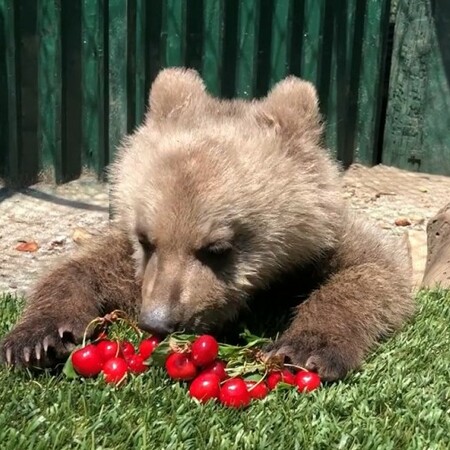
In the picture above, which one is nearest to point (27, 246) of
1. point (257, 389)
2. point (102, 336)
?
point (102, 336)

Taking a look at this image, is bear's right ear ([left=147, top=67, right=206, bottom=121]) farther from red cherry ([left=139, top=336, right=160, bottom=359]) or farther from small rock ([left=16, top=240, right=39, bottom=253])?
small rock ([left=16, top=240, right=39, bottom=253])

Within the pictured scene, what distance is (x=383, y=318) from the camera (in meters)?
4.38

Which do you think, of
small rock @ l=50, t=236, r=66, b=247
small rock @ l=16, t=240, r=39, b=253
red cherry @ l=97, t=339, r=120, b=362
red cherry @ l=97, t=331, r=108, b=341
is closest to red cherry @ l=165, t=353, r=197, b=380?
red cherry @ l=97, t=339, r=120, b=362

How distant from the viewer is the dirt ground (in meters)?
6.14

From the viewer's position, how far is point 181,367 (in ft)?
11.9

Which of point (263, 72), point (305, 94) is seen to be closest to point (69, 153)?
point (263, 72)

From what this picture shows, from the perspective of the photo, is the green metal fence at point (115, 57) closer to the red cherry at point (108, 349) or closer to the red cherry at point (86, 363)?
the red cherry at point (108, 349)

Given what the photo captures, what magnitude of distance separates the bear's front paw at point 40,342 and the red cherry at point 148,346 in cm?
34

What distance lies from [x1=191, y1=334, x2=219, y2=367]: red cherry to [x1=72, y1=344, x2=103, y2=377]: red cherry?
379mm

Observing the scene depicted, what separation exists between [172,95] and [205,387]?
5.21ft

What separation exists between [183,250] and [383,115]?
16.4ft

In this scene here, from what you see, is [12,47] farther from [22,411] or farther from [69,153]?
[22,411]

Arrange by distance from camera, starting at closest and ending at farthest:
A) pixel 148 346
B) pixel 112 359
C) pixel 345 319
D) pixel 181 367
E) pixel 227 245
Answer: pixel 181 367 < pixel 112 359 < pixel 148 346 < pixel 227 245 < pixel 345 319

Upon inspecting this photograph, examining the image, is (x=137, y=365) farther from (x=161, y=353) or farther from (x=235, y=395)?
(x=235, y=395)
